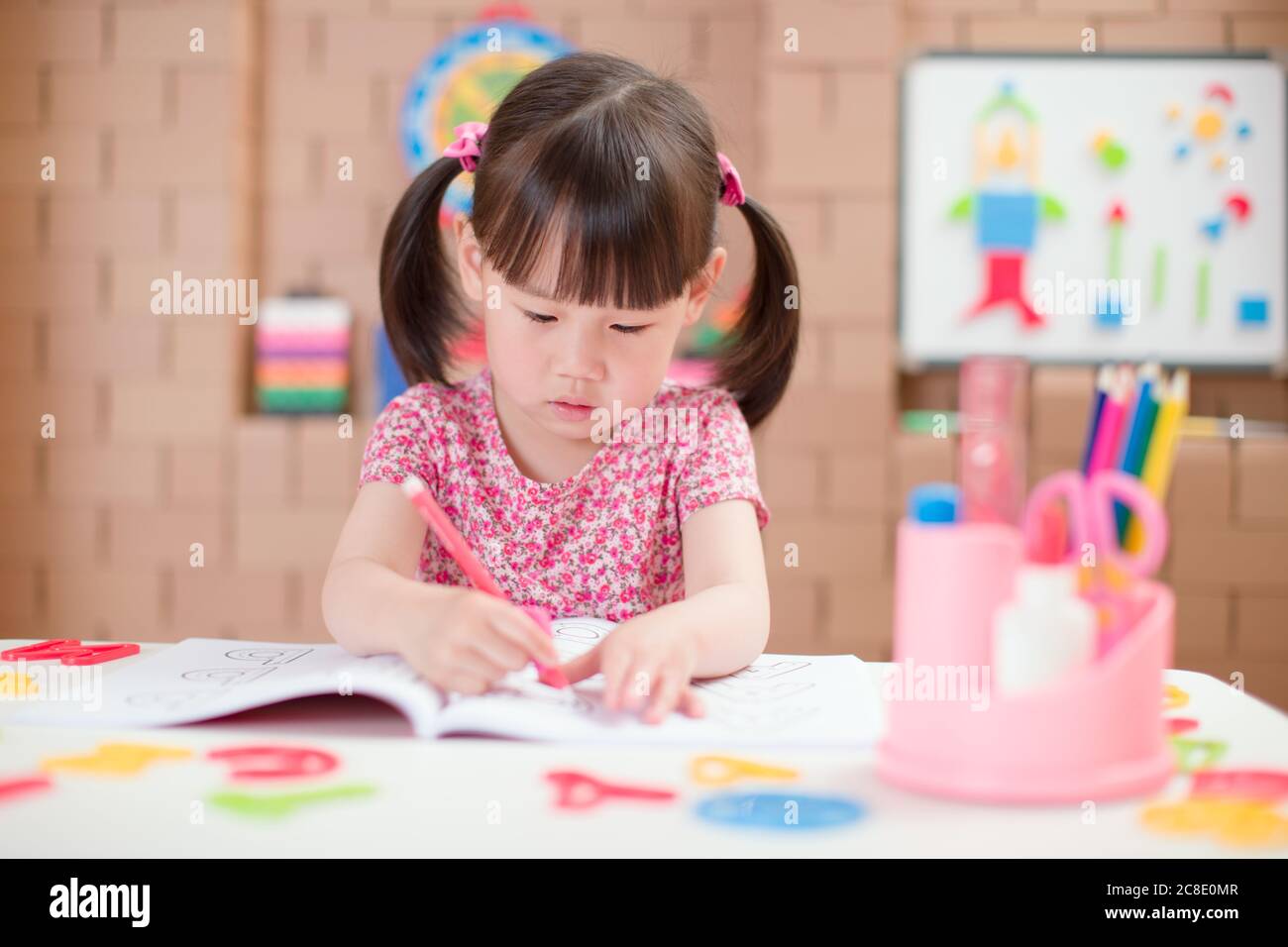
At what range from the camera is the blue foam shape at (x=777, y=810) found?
495 millimetres

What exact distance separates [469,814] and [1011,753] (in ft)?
0.74

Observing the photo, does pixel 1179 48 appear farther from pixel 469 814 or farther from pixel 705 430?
pixel 469 814

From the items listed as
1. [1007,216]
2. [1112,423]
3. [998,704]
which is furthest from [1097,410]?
[1007,216]

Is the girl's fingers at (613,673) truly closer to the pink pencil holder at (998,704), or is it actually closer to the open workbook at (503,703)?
the open workbook at (503,703)

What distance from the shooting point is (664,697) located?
0.66 metres

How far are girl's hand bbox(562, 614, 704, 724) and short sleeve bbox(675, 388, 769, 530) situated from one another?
336 millimetres

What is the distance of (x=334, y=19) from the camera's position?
8.66ft

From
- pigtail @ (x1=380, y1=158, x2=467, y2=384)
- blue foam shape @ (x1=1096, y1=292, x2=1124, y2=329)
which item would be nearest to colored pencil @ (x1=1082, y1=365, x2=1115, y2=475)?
pigtail @ (x1=380, y1=158, x2=467, y2=384)

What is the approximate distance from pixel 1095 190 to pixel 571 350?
1.89m

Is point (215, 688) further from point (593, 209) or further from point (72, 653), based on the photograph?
point (593, 209)

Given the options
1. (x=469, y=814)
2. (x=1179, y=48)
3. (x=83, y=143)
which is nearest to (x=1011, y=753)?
(x=469, y=814)

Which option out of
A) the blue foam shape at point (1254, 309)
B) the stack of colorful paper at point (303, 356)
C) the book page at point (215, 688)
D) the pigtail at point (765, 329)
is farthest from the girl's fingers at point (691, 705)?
the blue foam shape at point (1254, 309)

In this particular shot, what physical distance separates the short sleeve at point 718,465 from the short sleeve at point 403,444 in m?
0.23

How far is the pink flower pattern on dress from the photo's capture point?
44.0 inches
